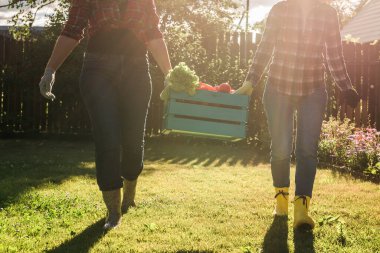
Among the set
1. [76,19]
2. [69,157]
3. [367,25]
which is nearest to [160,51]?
[76,19]

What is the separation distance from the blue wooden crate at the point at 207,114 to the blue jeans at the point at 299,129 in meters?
0.28

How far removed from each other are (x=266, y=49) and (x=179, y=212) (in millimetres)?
1570

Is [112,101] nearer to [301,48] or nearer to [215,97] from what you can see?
[215,97]

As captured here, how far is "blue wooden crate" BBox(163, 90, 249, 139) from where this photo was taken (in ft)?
14.0

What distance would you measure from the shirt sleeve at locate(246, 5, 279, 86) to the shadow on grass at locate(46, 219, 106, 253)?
5.36 feet

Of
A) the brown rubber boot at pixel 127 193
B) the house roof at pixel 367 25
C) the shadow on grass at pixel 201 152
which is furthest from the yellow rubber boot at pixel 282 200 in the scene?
the house roof at pixel 367 25

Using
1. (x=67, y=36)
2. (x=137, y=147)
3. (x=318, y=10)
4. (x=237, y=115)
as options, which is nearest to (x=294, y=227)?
(x=237, y=115)

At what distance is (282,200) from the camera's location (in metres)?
4.30

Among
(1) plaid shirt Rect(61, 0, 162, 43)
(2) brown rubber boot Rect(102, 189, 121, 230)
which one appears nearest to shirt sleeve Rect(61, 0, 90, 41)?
(1) plaid shirt Rect(61, 0, 162, 43)

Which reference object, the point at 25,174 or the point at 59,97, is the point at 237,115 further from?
the point at 59,97

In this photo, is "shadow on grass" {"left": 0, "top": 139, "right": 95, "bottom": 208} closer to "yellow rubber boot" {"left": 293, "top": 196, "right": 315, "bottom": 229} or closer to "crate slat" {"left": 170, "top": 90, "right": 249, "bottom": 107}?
"crate slat" {"left": 170, "top": 90, "right": 249, "bottom": 107}

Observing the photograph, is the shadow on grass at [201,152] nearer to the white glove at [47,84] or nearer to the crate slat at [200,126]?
the crate slat at [200,126]

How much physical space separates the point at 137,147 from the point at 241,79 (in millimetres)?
8309

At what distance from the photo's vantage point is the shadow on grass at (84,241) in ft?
10.9
